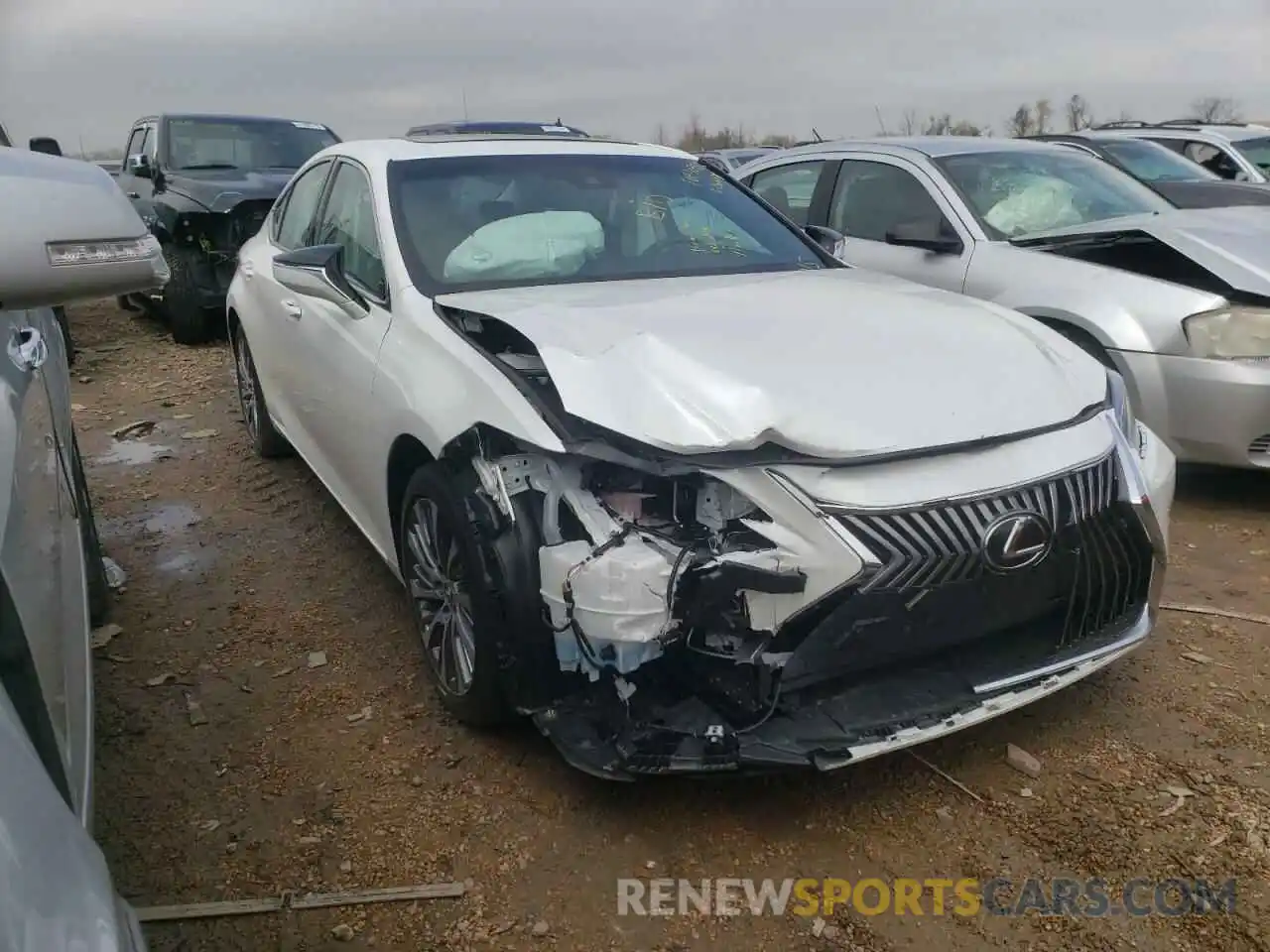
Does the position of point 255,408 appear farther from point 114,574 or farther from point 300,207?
point 114,574

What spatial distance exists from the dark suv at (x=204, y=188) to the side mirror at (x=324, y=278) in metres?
4.31

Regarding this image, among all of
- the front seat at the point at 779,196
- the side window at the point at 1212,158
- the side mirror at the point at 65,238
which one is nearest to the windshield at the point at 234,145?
the front seat at the point at 779,196

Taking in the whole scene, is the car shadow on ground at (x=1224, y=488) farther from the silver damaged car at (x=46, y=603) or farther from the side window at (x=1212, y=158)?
the side window at (x=1212, y=158)

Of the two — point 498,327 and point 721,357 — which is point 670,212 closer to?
point 498,327

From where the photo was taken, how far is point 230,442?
595cm

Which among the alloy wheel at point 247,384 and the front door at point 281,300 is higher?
the front door at point 281,300

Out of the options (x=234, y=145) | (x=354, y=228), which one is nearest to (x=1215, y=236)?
(x=354, y=228)

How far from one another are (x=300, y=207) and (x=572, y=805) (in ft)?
10.00

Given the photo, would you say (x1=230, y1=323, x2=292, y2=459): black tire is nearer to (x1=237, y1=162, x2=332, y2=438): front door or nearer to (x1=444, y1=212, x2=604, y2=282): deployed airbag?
(x1=237, y1=162, x2=332, y2=438): front door

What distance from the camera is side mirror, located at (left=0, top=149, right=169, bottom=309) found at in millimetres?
1649

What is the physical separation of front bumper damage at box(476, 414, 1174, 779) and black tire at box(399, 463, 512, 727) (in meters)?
0.14

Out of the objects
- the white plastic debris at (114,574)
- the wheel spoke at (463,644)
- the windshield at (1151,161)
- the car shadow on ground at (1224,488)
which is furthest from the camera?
the windshield at (1151,161)

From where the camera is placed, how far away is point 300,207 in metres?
4.52

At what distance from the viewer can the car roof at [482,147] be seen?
372cm
